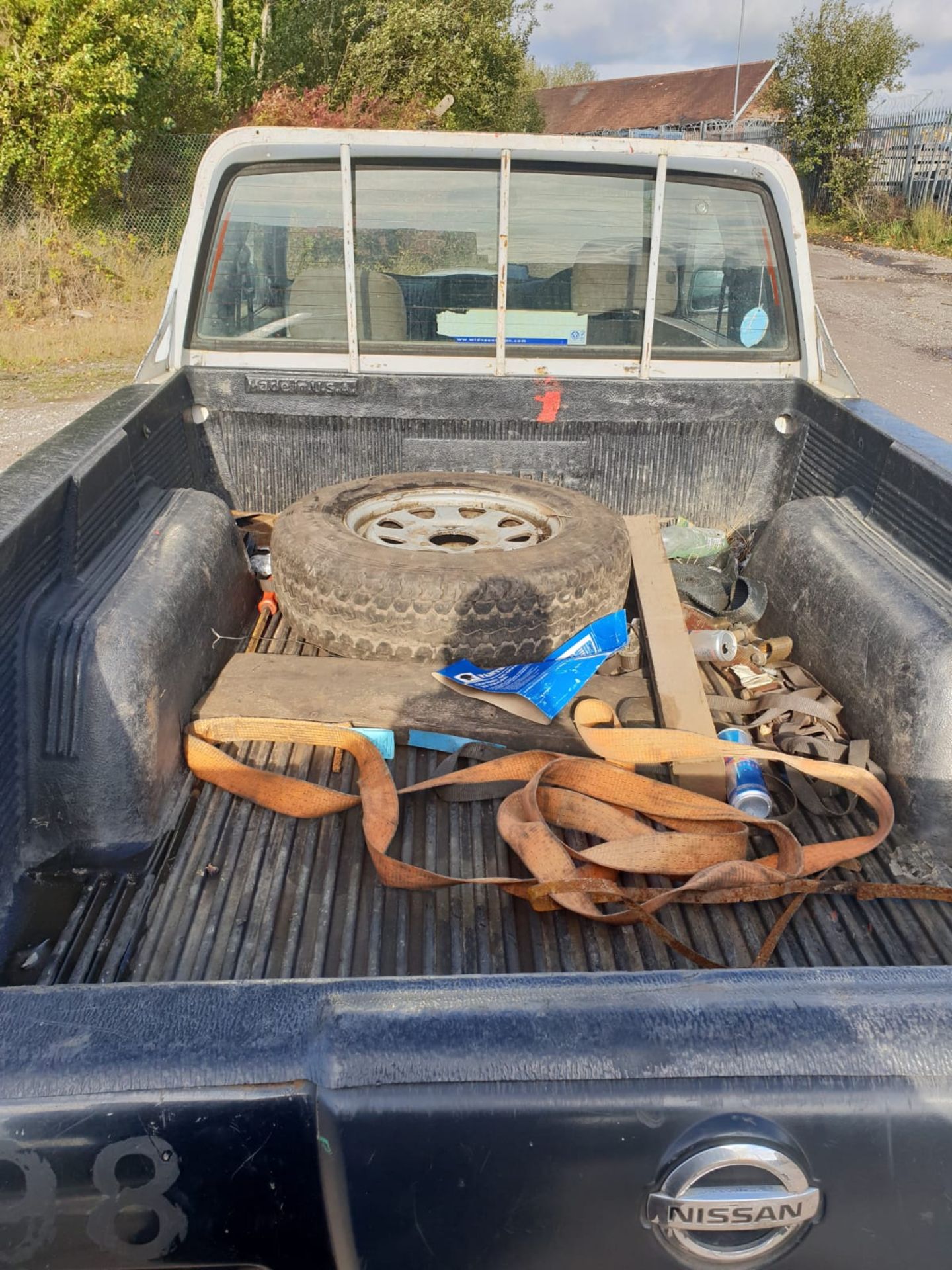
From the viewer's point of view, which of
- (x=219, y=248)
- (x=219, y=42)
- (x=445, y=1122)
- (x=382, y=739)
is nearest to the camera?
(x=445, y=1122)

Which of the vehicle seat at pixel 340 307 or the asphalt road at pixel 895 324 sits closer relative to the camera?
the vehicle seat at pixel 340 307

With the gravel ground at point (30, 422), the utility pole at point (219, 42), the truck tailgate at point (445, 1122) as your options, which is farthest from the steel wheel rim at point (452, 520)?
the utility pole at point (219, 42)

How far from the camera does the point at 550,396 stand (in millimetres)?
3145

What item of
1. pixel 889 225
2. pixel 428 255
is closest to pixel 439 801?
pixel 428 255

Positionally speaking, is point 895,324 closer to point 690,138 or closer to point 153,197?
point 690,138

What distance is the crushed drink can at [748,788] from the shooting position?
2.11m

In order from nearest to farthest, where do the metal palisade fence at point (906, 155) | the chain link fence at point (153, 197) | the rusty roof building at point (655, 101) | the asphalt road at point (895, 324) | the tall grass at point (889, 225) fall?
the asphalt road at point (895, 324) < the chain link fence at point (153, 197) < the tall grass at point (889, 225) < the metal palisade fence at point (906, 155) < the rusty roof building at point (655, 101)

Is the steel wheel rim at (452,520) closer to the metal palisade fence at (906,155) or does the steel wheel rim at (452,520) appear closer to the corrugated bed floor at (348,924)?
the corrugated bed floor at (348,924)

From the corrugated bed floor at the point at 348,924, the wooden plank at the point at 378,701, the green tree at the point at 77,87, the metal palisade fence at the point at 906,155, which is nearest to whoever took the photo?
the corrugated bed floor at the point at 348,924

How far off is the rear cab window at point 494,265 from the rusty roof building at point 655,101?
42667 mm

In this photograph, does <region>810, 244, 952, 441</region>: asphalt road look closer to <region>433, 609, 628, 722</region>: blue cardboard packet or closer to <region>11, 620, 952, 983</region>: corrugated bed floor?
<region>433, 609, 628, 722</region>: blue cardboard packet

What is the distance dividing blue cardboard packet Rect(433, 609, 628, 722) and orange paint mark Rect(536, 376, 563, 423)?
0.89 m

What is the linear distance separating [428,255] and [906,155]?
80.7ft

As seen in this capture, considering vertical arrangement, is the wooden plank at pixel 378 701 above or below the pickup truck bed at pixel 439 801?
below
